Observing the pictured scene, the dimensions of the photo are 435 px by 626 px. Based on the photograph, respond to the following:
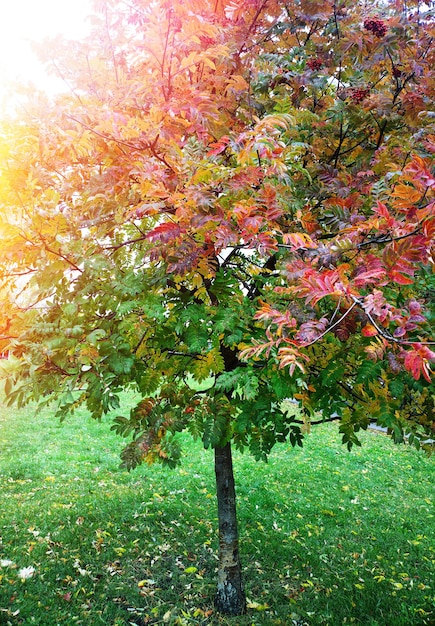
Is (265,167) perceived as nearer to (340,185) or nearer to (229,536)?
(340,185)

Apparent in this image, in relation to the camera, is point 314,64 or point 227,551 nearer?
point 314,64

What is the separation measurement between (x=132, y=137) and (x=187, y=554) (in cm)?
413

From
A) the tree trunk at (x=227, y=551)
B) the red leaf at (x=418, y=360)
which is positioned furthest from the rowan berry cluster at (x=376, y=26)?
the tree trunk at (x=227, y=551)

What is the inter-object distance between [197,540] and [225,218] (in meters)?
4.10

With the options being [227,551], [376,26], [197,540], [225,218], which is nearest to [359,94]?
[376,26]

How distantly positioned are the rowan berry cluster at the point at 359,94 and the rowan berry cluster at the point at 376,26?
→ 45 centimetres

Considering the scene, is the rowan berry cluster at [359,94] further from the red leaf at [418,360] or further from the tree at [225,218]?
the red leaf at [418,360]

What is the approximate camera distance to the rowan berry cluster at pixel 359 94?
318 cm

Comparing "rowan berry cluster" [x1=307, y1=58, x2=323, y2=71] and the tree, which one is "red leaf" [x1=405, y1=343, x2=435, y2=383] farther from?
"rowan berry cluster" [x1=307, y1=58, x2=323, y2=71]

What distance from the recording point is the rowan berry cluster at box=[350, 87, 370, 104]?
3176mm

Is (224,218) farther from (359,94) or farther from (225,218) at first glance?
(359,94)

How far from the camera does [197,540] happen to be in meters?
5.18

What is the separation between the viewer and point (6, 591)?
13.1 feet

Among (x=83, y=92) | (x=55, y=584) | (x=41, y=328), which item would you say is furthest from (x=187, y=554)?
(x=83, y=92)
